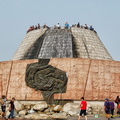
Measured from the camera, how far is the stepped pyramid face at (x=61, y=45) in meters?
28.1

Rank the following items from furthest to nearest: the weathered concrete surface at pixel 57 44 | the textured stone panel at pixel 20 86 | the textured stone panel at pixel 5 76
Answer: the weathered concrete surface at pixel 57 44, the textured stone panel at pixel 5 76, the textured stone panel at pixel 20 86

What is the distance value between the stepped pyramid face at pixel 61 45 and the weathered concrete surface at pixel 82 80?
10.5 meters

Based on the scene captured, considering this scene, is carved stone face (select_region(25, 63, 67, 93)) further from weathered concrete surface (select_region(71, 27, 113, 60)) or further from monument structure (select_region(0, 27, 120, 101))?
weathered concrete surface (select_region(71, 27, 113, 60))

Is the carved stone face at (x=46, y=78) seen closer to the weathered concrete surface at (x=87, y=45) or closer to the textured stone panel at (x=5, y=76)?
the textured stone panel at (x=5, y=76)

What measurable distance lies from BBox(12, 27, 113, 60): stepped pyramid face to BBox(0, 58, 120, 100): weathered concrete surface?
34.3ft

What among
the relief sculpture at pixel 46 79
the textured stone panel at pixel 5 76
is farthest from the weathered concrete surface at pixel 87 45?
the relief sculpture at pixel 46 79

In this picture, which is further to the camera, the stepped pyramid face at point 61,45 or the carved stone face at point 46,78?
the stepped pyramid face at point 61,45

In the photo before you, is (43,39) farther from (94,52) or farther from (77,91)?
(77,91)

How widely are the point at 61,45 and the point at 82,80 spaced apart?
1279 centimetres

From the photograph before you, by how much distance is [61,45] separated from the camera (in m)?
28.9

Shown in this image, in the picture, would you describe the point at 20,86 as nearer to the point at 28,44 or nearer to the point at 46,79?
the point at 46,79

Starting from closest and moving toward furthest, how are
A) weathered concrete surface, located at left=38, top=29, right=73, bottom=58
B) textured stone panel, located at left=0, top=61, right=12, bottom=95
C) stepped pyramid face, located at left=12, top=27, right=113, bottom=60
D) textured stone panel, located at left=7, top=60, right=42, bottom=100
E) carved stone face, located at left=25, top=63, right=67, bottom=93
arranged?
carved stone face, located at left=25, top=63, right=67, bottom=93, textured stone panel, located at left=7, top=60, right=42, bottom=100, textured stone panel, located at left=0, top=61, right=12, bottom=95, weathered concrete surface, located at left=38, top=29, right=73, bottom=58, stepped pyramid face, located at left=12, top=27, right=113, bottom=60

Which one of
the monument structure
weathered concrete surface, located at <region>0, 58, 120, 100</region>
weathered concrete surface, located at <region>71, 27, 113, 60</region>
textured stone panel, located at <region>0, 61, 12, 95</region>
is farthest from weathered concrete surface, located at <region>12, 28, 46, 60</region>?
weathered concrete surface, located at <region>0, 58, 120, 100</region>

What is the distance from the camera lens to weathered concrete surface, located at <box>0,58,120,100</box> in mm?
16328
